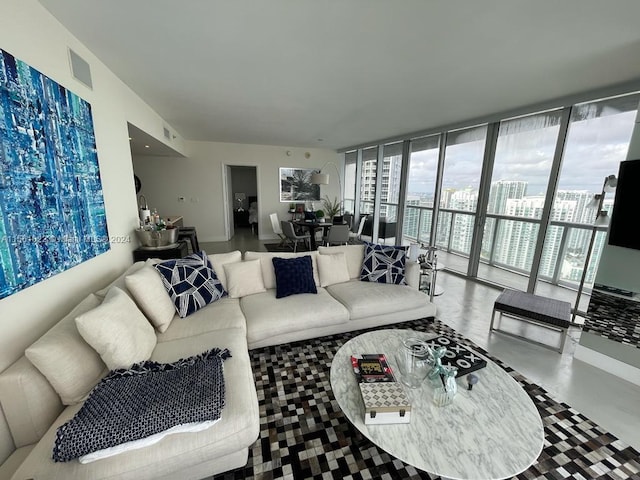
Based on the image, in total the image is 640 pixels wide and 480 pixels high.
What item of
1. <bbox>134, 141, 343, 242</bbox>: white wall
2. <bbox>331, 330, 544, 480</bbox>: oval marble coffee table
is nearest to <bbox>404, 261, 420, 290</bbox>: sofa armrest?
<bbox>331, 330, 544, 480</bbox>: oval marble coffee table

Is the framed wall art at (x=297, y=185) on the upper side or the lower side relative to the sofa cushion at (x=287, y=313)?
upper

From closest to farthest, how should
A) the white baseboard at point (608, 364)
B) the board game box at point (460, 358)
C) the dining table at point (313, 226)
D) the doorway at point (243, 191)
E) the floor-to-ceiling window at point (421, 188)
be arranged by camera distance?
1. the board game box at point (460, 358)
2. the white baseboard at point (608, 364)
3. the floor-to-ceiling window at point (421, 188)
4. the dining table at point (313, 226)
5. the doorway at point (243, 191)

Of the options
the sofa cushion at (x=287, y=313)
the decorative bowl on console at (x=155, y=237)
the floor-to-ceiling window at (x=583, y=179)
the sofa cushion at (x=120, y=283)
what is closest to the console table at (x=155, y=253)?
the decorative bowl on console at (x=155, y=237)

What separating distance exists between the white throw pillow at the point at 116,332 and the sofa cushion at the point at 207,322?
237 mm

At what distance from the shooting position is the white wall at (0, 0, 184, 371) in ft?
4.61

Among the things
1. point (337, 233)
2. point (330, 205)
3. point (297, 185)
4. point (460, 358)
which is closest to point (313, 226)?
point (337, 233)

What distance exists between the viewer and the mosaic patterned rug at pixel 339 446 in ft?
4.46

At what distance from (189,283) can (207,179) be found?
500 cm

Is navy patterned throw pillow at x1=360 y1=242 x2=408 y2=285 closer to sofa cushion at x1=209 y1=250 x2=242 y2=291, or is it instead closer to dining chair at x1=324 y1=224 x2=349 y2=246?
sofa cushion at x1=209 y1=250 x2=242 y2=291

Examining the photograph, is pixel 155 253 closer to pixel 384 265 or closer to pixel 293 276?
pixel 293 276

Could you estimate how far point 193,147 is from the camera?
636 cm

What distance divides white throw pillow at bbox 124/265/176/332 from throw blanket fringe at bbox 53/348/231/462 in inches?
19.5

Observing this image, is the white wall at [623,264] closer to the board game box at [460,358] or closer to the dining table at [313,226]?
the board game box at [460,358]

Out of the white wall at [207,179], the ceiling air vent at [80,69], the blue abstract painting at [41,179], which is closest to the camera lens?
the blue abstract painting at [41,179]
